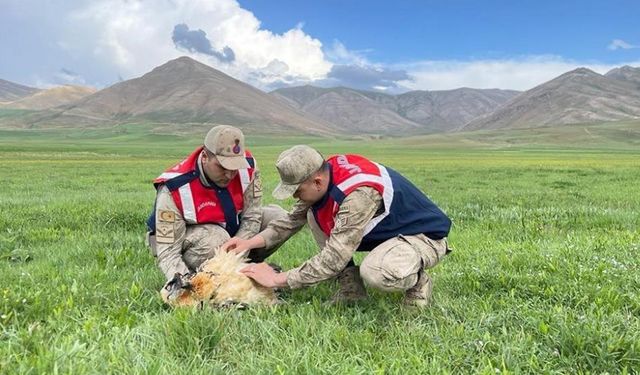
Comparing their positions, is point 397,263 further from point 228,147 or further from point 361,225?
point 228,147

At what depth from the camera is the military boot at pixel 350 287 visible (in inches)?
195

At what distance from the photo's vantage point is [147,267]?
6.31 metres

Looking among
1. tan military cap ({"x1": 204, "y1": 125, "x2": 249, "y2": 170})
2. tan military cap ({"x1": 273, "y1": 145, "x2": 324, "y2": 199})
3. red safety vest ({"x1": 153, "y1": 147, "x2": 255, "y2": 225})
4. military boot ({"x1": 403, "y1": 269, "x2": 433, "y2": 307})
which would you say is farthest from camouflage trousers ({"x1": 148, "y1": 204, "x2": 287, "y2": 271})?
military boot ({"x1": 403, "y1": 269, "x2": 433, "y2": 307})

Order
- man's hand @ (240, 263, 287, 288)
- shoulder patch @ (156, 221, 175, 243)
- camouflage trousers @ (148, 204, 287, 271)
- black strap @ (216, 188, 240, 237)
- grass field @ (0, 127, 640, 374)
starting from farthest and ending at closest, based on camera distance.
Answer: black strap @ (216, 188, 240, 237) → camouflage trousers @ (148, 204, 287, 271) → shoulder patch @ (156, 221, 175, 243) → man's hand @ (240, 263, 287, 288) → grass field @ (0, 127, 640, 374)

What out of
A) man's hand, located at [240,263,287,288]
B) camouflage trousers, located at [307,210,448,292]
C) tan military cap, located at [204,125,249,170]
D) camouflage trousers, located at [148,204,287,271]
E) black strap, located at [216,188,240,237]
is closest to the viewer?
camouflage trousers, located at [307,210,448,292]

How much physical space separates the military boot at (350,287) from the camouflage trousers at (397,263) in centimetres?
43

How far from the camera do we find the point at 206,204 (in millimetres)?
5891

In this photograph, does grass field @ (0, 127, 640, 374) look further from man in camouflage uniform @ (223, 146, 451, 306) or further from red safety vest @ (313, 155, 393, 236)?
red safety vest @ (313, 155, 393, 236)

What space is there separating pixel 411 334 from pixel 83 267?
4.09 metres

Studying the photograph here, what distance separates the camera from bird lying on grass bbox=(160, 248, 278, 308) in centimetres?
453

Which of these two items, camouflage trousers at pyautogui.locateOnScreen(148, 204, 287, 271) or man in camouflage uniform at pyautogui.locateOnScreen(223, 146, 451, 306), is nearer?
man in camouflage uniform at pyautogui.locateOnScreen(223, 146, 451, 306)

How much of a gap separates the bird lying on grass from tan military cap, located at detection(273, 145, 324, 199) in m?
0.91

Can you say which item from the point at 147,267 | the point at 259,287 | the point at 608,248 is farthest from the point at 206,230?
the point at 608,248

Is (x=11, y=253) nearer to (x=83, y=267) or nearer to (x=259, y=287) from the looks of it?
(x=83, y=267)
